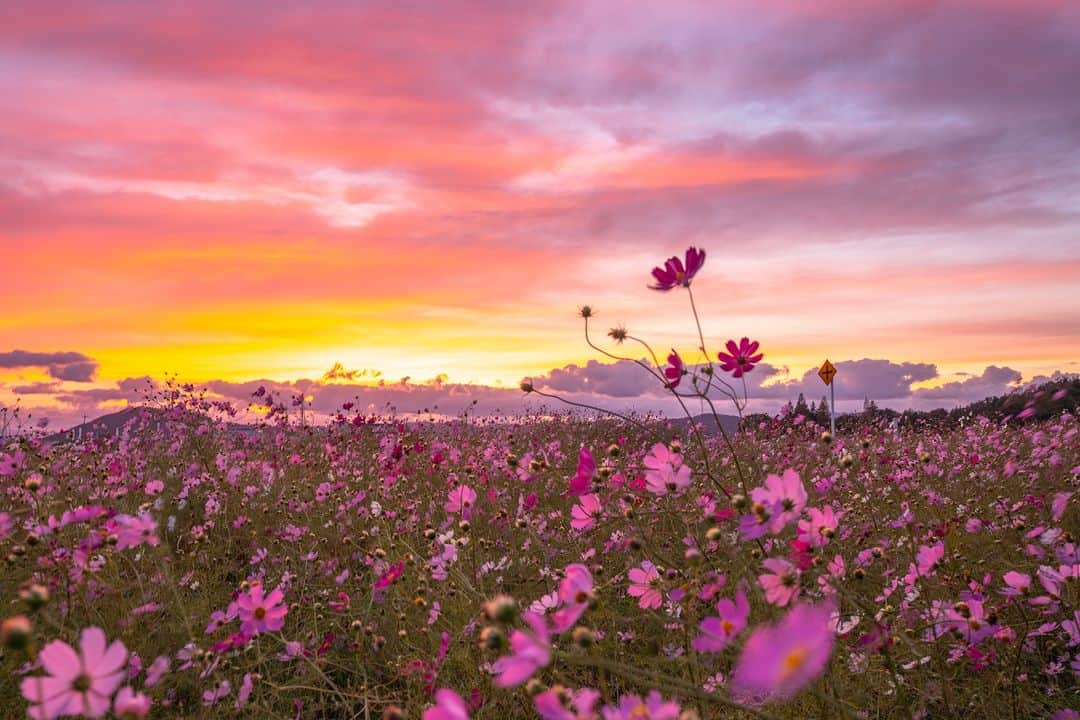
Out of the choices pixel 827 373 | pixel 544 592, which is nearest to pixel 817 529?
pixel 544 592

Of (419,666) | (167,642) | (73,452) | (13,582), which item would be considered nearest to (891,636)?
(419,666)

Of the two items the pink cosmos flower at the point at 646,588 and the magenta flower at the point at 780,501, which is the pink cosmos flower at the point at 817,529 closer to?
the magenta flower at the point at 780,501

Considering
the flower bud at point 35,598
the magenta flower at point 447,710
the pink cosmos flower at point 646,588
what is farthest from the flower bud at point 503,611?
the pink cosmos flower at point 646,588

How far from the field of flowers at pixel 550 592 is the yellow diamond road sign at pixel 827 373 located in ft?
18.9

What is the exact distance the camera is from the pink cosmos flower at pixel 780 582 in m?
1.38

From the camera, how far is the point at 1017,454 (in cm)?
610

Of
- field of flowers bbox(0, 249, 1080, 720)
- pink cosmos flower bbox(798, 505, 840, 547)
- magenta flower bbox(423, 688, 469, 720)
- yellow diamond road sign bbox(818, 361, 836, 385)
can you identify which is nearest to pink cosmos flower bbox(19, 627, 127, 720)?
field of flowers bbox(0, 249, 1080, 720)

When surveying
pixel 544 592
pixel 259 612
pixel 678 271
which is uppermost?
pixel 678 271

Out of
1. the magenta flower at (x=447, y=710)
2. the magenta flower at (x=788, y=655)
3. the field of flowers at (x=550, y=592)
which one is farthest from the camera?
the field of flowers at (x=550, y=592)

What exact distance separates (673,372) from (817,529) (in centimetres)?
73

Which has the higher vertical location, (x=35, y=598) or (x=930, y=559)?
(x=35, y=598)

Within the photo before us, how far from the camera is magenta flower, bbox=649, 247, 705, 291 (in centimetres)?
205

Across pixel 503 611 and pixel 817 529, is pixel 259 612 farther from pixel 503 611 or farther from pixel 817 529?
pixel 817 529

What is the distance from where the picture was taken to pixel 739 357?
7.37 feet
